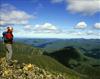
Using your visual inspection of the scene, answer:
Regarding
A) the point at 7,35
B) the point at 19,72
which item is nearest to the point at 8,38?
the point at 7,35

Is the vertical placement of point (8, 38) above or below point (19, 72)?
above

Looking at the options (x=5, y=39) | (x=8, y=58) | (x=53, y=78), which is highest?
(x=5, y=39)

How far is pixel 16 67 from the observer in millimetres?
33281

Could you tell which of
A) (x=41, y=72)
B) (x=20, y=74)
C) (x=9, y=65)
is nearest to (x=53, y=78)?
(x=41, y=72)

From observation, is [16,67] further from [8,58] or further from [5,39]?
[5,39]

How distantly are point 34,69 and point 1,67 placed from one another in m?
4.76

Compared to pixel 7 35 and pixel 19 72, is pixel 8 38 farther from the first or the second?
pixel 19 72

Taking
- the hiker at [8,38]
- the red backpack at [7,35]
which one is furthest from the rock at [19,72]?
the red backpack at [7,35]

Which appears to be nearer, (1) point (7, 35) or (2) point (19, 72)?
(2) point (19, 72)

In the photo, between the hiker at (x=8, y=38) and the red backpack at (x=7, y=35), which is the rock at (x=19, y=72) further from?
the red backpack at (x=7, y=35)

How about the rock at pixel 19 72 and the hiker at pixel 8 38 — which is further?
the hiker at pixel 8 38

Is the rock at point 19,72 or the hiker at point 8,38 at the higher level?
the hiker at point 8,38

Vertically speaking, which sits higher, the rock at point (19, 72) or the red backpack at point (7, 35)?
the red backpack at point (7, 35)

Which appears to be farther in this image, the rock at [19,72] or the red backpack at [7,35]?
the red backpack at [7,35]
